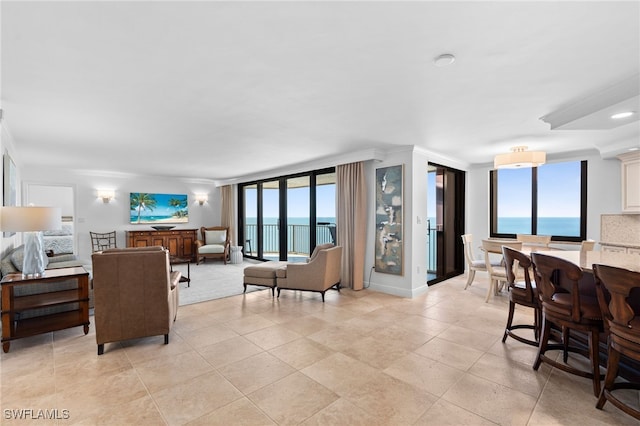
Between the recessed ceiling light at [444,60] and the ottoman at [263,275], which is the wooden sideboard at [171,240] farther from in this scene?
the recessed ceiling light at [444,60]

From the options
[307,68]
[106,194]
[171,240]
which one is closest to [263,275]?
[307,68]

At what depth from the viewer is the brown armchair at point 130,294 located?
2811mm

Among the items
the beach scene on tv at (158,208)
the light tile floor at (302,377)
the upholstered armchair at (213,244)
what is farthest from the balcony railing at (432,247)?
the beach scene on tv at (158,208)

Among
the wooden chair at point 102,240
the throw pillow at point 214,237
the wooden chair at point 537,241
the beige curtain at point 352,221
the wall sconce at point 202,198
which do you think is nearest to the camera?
the wooden chair at point 537,241

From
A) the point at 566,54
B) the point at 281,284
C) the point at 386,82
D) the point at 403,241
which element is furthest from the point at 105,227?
the point at 566,54

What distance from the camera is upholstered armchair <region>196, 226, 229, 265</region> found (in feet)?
25.6

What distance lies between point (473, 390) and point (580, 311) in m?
1.02

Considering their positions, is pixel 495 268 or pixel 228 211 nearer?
pixel 495 268

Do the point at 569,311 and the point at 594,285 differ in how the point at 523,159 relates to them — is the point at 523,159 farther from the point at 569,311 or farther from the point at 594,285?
the point at 569,311

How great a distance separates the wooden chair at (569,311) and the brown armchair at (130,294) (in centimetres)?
348

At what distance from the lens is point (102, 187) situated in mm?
7449

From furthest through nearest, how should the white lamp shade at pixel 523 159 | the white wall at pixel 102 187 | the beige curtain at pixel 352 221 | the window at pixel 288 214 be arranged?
1. the white wall at pixel 102 187
2. the window at pixel 288 214
3. the beige curtain at pixel 352 221
4. the white lamp shade at pixel 523 159

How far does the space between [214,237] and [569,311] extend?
781 cm

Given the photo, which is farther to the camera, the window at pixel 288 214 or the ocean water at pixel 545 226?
the window at pixel 288 214
